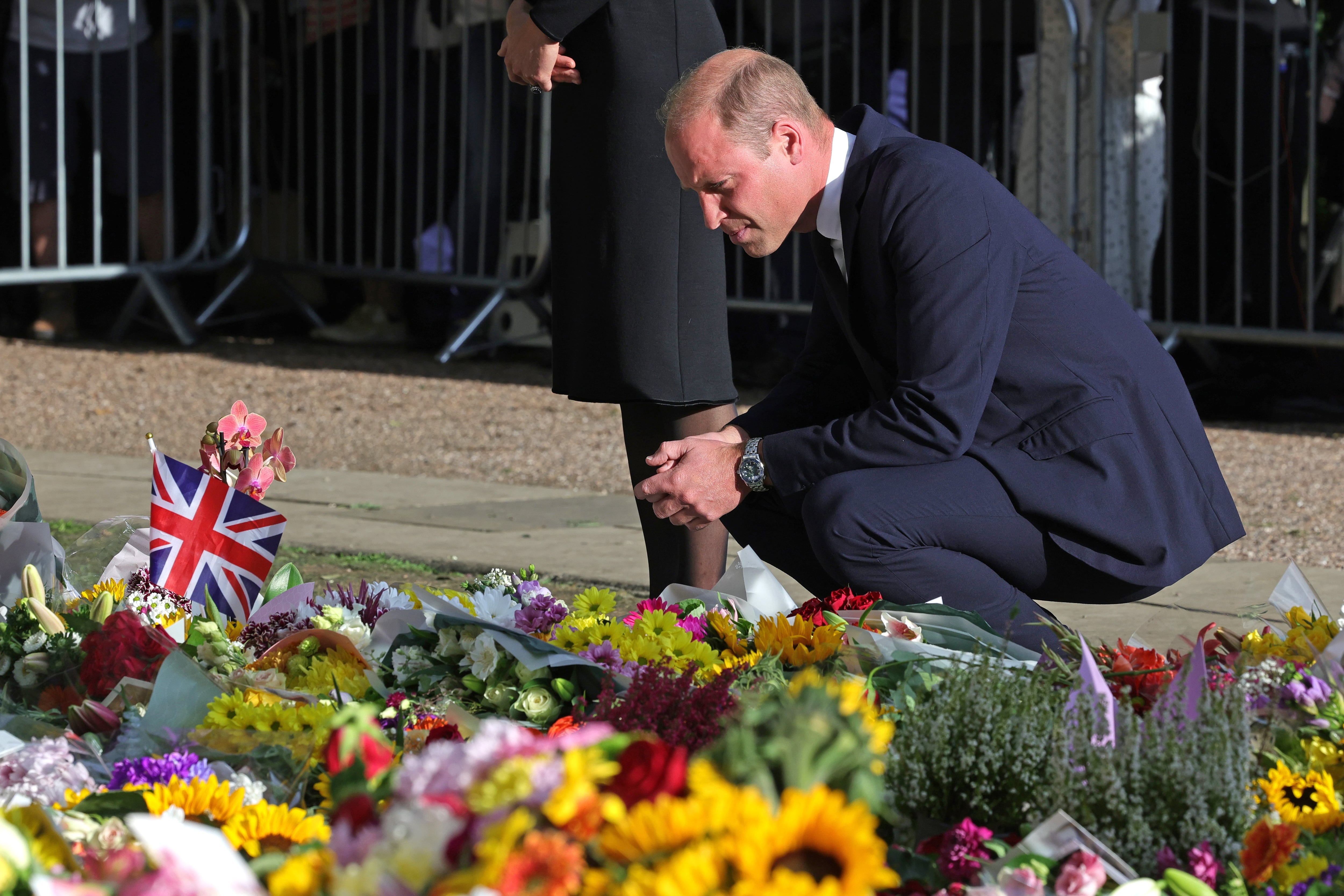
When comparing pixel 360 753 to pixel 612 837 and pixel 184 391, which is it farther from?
pixel 184 391

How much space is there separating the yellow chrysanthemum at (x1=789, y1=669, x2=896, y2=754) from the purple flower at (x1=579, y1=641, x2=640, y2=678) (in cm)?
43

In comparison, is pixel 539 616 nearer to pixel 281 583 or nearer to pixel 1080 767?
pixel 281 583

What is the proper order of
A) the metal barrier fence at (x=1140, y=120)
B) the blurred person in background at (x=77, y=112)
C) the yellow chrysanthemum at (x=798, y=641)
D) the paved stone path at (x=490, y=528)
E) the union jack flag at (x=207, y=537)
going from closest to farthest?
the yellow chrysanthemum at (x=798, y=641)
the union jack flag at (x=207, y=537)
the paved stone path at (x=490, y=528)
the metal barrier fence at (x=1140, y=120)
the blurred person in background at (x=77, y=112)

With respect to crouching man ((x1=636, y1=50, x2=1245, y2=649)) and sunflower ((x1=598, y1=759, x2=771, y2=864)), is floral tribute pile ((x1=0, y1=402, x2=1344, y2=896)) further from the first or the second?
crouching man ((x1=636, y1=50, x2=1245, y2=649))

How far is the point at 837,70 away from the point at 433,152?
2283 mm

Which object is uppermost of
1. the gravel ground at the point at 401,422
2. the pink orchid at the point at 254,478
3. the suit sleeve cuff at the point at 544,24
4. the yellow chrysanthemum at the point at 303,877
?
the suit sleeve cuff at the point at 544,24

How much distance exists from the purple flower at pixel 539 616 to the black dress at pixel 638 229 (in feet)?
2.29

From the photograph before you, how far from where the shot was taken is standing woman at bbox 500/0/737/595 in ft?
9.37

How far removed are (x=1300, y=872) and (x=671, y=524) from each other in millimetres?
1685

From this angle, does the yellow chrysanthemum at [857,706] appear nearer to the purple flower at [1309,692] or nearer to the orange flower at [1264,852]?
the orange flower at [1264,852]

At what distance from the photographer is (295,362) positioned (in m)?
7.46

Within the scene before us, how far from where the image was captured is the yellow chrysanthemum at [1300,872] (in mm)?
1312

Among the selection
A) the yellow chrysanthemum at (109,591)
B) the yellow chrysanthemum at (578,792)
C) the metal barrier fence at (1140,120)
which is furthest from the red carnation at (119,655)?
the metal barrier fence at (1140,120)

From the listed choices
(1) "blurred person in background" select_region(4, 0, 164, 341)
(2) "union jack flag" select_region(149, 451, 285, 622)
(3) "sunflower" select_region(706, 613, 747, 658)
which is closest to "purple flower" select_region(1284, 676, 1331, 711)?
(3) "sunflower" select_region(706, 613, 747, 658)
